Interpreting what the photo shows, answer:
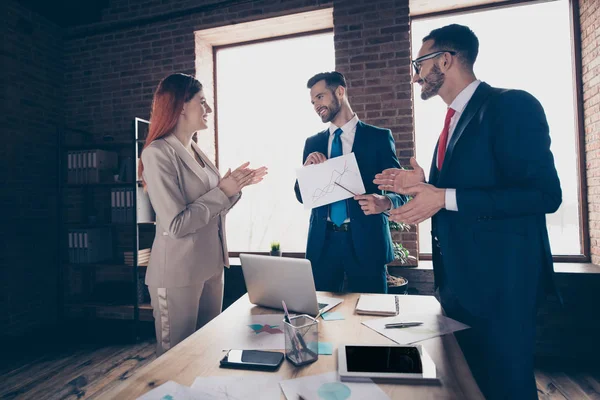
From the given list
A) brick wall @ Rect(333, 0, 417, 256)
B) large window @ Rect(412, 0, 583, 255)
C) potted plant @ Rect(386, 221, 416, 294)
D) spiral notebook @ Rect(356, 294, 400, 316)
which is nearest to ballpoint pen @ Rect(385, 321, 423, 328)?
spiral notebook @ Rect(356, 294, 400, 316)

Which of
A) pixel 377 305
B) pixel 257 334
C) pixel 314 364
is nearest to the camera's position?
pixel 314 364

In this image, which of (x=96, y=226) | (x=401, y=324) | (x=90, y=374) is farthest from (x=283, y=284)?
(x=96, y=226)

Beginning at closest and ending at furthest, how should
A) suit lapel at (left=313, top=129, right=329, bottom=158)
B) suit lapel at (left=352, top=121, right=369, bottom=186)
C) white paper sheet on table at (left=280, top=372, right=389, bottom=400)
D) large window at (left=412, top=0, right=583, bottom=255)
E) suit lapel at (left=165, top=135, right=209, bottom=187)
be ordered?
white paper sheet on table at (left=280, top=372, right=389, bottom=400) → suit lapel at (left=165, top=135, right=209, bottom=187) → suit lapel at (left=352, top=121, right=369, bottom=186) → suit lapel at (left=313, top=129, right=329, bottom=158) → large window at (left=412, top=0, right=583, bottom=255)

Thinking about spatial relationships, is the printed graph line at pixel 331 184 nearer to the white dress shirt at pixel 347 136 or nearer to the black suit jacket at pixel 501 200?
the white dress shirt at pixel 347 136

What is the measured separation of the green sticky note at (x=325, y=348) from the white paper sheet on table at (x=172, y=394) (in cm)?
34

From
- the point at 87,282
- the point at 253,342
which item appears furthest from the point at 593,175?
the point at 87,282

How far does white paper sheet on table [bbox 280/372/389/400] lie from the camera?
0.76 m

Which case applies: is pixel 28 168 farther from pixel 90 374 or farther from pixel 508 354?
pixel 508 354

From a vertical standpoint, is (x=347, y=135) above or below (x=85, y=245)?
above

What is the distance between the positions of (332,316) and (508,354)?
587mm

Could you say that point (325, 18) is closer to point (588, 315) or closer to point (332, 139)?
point (332, 139)

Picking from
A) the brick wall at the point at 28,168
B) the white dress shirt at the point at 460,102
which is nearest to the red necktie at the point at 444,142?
the white dress shirt at the point at 460,102

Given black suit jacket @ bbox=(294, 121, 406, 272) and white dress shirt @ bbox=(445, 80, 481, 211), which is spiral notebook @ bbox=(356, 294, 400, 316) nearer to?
black suit jacket @ bbox=(294, 121, 406, 272)

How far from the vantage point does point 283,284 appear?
48.7 inches
